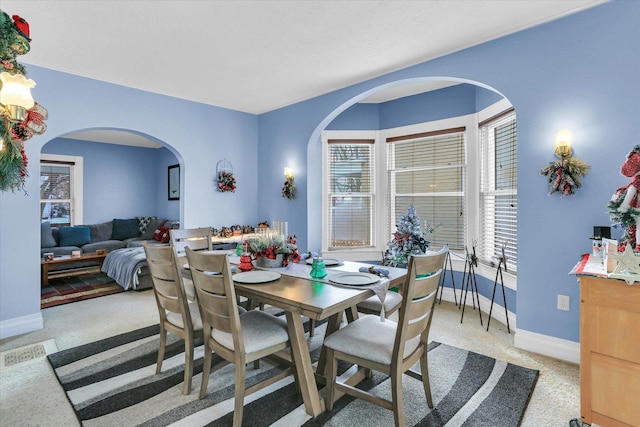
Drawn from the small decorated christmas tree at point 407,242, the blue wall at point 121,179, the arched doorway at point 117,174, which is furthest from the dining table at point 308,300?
the blue wall at point 121,179

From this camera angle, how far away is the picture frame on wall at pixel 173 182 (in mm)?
7098

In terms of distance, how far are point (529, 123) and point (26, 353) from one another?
4.70m

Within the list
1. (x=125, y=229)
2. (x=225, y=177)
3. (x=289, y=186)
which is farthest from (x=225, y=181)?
(x=125, y=229)

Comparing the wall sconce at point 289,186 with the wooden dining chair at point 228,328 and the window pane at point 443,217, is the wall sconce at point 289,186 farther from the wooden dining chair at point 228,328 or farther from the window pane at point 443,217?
the wooden dining chair at point 228,328

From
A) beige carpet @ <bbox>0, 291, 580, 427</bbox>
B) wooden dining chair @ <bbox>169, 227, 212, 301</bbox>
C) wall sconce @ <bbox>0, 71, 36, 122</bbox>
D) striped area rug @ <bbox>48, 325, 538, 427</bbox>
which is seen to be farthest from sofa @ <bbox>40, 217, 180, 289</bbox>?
wall sconce @ <bbox>0, 71, 36, 122</bbox>

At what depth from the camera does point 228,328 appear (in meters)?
1.83

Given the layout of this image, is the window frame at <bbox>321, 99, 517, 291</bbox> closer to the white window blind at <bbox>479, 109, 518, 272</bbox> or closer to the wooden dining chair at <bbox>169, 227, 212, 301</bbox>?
the white window blind at <bbox>479, 109, 518, 272</bbox>

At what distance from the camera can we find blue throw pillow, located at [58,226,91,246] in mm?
5922

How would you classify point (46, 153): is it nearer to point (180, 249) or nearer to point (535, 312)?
point (180, 249)

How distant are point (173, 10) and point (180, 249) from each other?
195cm

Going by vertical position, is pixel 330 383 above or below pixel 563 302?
below

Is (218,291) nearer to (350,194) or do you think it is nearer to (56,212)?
(350,194)

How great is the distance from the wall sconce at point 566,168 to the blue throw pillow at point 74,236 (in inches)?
286

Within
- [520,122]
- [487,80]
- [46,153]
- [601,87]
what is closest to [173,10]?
[487,80]
